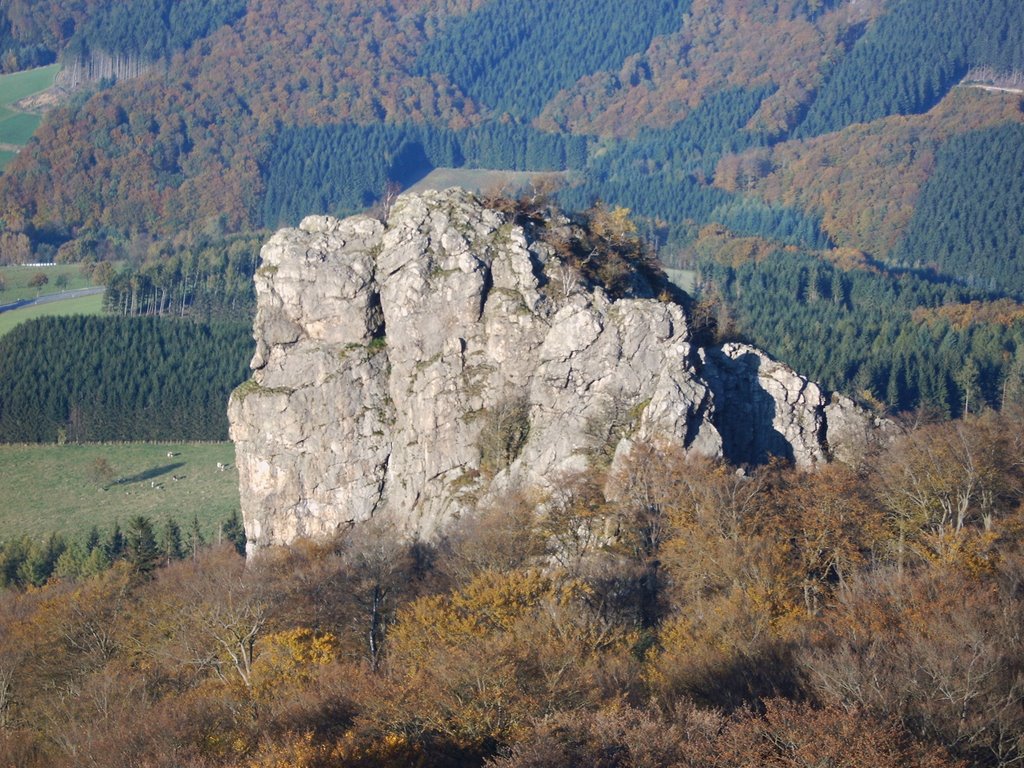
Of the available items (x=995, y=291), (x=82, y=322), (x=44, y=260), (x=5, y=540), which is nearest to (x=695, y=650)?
(x=5, y=540)

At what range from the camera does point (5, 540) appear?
299ft

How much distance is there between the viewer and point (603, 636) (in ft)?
132

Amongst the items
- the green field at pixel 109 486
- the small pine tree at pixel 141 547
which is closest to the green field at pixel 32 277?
the green field at pixel 109 486

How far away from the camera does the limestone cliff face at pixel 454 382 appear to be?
53.1m

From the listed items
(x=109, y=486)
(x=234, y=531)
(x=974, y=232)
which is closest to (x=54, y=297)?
(x=109, y=486)

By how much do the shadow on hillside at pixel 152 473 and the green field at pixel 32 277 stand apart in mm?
68593

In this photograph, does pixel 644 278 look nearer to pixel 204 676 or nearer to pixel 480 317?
Result: pixel 480 317

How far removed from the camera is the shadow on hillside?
107 m

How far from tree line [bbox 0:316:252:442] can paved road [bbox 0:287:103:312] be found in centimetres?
2520

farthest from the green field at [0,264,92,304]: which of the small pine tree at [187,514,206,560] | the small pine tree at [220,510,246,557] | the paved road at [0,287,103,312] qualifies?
the small pine tree at [220,510,246,557]

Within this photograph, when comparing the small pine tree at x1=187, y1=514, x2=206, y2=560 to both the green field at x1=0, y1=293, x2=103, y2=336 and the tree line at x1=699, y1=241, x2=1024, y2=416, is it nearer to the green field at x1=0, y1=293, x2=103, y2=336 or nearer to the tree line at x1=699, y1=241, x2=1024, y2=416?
the tree line at x1=699, y1=241, x2=1024, y2=416

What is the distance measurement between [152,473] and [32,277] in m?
82.7

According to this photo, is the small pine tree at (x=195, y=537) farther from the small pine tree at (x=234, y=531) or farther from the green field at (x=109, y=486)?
the small pine tree at (x=234, y=531)

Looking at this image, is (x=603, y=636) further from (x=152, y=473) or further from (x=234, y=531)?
(x=152, y=473)
